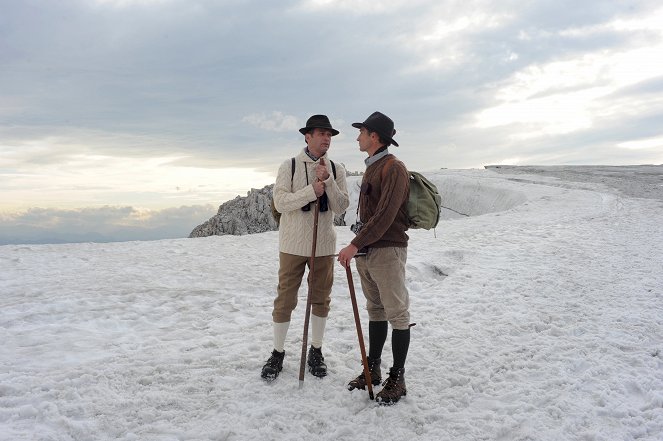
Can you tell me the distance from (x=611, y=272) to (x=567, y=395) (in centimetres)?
628

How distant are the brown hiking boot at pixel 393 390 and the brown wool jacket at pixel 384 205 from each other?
4.80 feet

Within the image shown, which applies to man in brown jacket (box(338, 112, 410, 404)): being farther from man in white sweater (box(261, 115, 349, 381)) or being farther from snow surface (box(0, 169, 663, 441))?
snow surface (box(0, 169, 663, 441))

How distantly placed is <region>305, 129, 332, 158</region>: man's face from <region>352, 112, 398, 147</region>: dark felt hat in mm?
601

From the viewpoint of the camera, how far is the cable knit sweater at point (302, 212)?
5.56 meters

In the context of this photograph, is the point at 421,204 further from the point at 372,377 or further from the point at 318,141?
the point at 372,377

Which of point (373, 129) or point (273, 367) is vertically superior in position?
point (373, 129)

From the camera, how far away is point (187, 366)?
19.9ft

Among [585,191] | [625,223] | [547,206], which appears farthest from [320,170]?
[585,191]

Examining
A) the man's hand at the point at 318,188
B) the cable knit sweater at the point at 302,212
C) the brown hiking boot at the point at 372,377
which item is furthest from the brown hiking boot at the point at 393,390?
the man's hand at the point at 318,188

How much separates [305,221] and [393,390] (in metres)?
2.16

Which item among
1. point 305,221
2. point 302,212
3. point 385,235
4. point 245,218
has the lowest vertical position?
point 245,218

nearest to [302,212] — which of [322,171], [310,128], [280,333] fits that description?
[322,171]

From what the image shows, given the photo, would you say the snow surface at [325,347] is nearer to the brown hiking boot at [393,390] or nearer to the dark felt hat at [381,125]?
the brown hiking boot at [393,390]

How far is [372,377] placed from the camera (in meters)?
5.59
